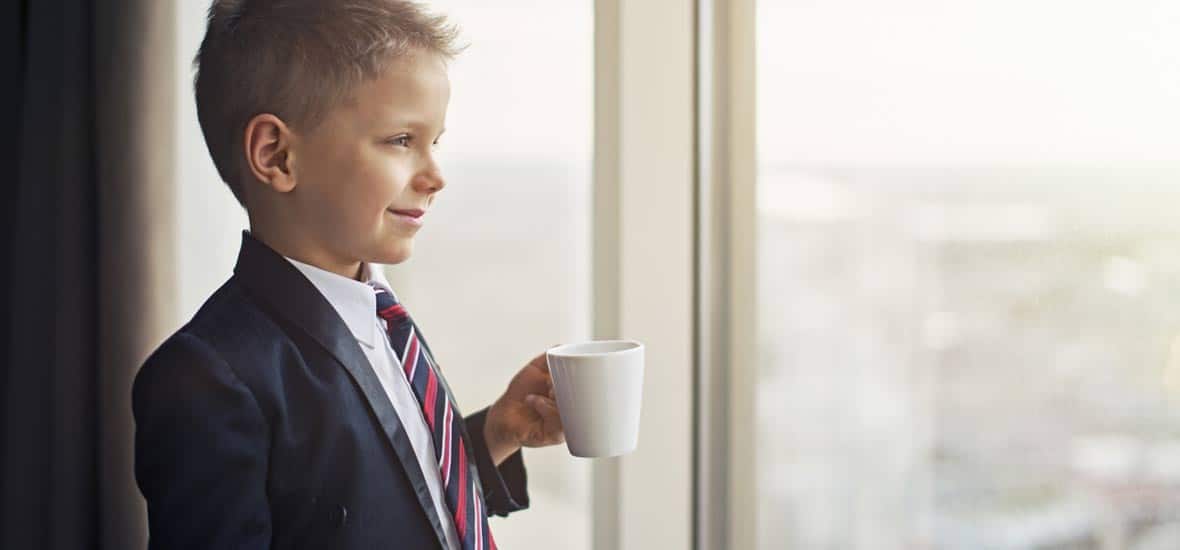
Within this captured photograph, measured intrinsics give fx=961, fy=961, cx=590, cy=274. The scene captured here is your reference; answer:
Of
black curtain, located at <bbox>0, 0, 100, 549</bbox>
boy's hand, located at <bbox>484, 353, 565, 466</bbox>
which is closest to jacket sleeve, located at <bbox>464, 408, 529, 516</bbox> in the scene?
boy's hand, located at <bbox>484, 353, 565, 466</bbox>

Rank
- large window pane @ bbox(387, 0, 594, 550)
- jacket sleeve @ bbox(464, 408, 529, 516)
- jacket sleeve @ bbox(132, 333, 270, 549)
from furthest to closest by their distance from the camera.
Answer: large window pane @ bbox(387, 0, 594, 550) → jacket sleeve @ bbox(464, 408, 529, 516) → jacket sleeve @ bbox(132, 333, 270, 549)

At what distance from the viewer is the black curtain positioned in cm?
81

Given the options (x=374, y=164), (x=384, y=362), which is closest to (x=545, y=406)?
(x=384, y=362)


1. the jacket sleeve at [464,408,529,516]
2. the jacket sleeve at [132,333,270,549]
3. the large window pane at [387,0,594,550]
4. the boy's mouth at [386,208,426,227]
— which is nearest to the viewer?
the jacket sleeve at [132,333,270,549]

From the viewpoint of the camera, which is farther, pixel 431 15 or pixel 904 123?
pixel 904 123

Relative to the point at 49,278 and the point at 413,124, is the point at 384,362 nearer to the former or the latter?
the point at 413,124

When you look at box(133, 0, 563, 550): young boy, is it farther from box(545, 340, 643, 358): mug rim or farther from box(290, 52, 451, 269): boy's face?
box(545, 340, 643, 358): mug rim

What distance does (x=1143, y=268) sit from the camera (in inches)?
36.7

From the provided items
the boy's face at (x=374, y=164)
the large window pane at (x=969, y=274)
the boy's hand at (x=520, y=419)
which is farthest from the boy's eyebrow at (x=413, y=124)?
the large window pane at (x=969, y=274)

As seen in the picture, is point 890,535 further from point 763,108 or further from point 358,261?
point 358,261

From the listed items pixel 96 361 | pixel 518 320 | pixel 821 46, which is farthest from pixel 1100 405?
pixel 96 361

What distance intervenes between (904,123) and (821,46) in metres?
0.14

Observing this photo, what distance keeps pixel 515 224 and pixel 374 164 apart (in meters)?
0.36

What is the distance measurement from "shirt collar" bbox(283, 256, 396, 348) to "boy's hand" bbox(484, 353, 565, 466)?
0.61 feet
